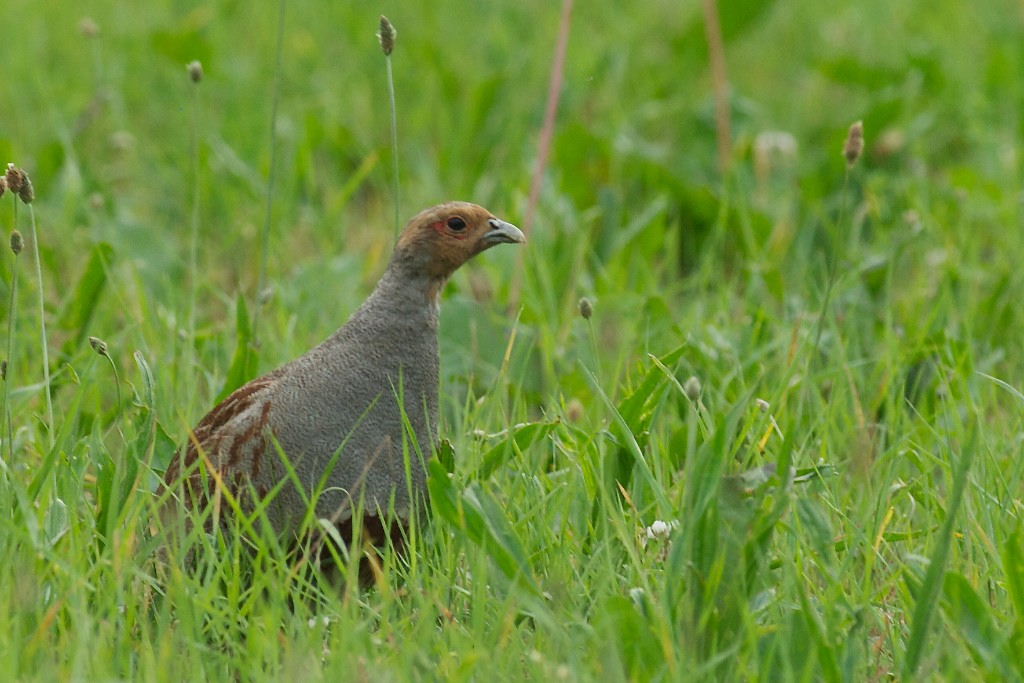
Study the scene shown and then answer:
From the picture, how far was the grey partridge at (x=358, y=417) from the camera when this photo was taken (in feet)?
11.0

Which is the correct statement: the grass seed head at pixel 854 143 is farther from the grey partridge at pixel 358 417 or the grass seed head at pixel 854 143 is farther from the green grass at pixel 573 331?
the grey partridge at pixel 358 417

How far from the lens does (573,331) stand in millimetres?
4965

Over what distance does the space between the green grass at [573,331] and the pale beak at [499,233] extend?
301 mm

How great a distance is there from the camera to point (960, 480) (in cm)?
266

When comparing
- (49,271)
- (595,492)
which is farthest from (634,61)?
(595,492)

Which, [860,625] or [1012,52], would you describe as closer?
[860,625]

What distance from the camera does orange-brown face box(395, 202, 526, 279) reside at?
12.2ft

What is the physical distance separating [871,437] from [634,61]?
13.2ft

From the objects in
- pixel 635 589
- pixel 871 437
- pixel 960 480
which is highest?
pixel 960 480

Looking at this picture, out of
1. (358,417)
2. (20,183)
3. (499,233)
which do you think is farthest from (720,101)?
(20,183)

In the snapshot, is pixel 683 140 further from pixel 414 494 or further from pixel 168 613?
pixel 168 613

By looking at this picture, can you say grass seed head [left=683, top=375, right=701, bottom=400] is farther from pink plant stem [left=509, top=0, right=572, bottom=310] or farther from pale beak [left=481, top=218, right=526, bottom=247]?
pink plant stem [left=509, top=0, right=572, bottom=310]

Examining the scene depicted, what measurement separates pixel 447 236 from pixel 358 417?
0.58 meters

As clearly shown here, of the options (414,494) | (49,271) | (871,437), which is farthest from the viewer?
(49,271)
